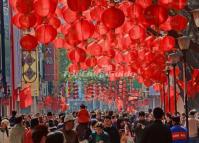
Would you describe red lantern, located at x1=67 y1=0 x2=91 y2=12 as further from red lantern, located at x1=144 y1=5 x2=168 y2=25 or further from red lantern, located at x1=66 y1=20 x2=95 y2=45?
red lantern, located at x1=66 y1=20 x2=95 y2=45

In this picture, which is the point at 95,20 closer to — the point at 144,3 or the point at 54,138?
the point at 144,3

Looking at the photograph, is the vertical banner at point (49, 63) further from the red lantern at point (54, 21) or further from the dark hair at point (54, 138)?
the dark hair at point (54, 138)

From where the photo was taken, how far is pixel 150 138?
10.8 metres

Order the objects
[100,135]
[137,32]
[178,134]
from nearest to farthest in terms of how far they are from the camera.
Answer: [178,134] → [100,135] → [137,32]

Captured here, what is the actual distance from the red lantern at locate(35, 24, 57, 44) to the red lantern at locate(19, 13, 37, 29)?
44cm

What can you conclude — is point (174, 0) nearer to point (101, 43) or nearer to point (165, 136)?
point (165, 136)

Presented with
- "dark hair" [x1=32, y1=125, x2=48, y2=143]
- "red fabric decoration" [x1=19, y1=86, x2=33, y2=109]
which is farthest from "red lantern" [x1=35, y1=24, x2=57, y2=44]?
"red fabric decoration" [x1=19, y1=86, x2=33, y2=109]

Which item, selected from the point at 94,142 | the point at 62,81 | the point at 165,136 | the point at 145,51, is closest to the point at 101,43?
the point at 145,51

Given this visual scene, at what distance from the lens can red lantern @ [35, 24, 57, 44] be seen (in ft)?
47.1

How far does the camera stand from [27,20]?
13781mm

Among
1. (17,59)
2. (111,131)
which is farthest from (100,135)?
(17,59)

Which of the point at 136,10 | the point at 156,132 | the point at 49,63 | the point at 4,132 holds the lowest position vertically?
the point at 4,132

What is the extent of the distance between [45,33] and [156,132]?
458 centimetres

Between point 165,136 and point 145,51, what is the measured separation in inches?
523
